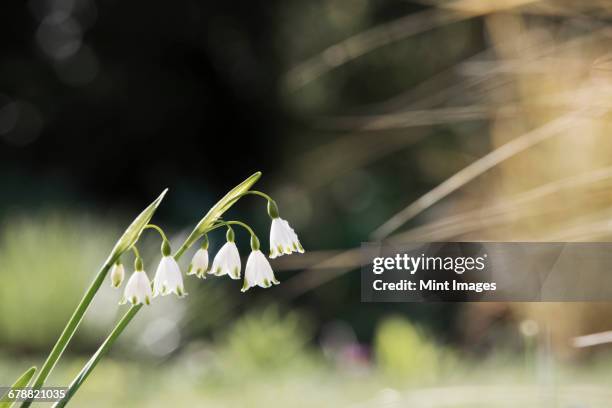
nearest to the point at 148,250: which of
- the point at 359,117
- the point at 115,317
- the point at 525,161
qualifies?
the point at 115,317

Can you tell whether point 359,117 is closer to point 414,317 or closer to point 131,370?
point 414,317

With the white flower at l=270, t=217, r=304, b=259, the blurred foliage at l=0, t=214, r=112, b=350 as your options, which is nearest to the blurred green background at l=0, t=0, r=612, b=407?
the blurred foliage at l=0, t=214, r=112, b=350

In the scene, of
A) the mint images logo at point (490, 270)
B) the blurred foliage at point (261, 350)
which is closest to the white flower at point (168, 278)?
the mint images logo at point (490, 270)

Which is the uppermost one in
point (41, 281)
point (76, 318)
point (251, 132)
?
point (251, 132)

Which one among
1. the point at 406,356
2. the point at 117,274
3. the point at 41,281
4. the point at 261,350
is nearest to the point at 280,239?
the point at 117,274

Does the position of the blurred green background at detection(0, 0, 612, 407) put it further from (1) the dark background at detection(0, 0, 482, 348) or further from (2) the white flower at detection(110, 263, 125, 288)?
(2) the white flower at detection(110, 263, 125, 288)

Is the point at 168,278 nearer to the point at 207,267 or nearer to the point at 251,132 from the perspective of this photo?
the point at 207,267

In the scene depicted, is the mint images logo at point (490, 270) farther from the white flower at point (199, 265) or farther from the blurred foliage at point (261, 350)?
the white flower at point (199, 265)
